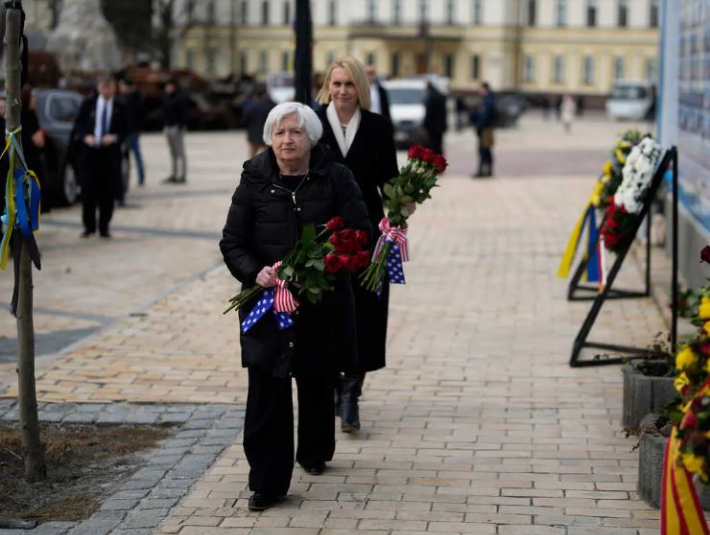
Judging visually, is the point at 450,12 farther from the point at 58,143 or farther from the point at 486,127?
the point at 58,143

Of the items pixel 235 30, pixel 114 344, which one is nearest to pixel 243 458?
pixel 114 344

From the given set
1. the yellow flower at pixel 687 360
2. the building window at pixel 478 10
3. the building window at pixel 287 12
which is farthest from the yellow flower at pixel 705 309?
the building window at pixel 287 12

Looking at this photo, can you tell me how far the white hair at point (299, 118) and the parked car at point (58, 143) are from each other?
12.4 metres

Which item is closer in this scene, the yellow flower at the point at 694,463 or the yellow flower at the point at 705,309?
the yellow flower at the point at 694,463

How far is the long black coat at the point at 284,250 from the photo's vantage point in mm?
6102

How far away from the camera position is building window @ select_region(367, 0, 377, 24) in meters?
99.2

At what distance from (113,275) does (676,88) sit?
544cm

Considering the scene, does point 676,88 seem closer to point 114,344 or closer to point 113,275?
point 113,275

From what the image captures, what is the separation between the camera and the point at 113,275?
13445mm

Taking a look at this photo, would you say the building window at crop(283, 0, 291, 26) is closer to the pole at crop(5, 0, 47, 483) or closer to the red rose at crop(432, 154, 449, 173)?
the red rose at crop(432, 154, 449, 173)

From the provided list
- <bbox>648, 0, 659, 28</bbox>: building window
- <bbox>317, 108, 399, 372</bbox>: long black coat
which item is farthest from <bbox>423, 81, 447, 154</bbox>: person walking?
<bbox>648, 0, 659, 28</bbox>: building window

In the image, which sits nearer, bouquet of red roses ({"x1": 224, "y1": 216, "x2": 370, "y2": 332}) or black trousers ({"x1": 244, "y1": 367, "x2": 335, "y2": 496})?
bouquet of red roses ({"x1": 224, "y1": 216, "x2": 370, "y2": 332})

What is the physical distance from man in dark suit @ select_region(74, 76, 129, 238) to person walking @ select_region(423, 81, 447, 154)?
10.1 meters

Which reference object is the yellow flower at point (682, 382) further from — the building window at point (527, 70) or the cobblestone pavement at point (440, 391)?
the building window at point (527, 70)
